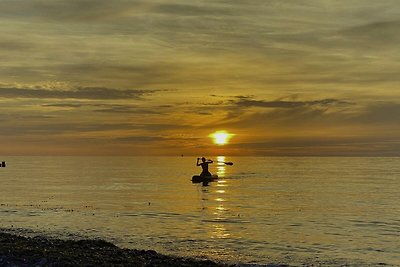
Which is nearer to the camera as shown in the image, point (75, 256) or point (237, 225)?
point (75, 256)

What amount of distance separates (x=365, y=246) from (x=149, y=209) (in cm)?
2990

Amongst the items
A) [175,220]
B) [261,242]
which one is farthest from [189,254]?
[175,220]

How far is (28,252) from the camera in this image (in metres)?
24.5

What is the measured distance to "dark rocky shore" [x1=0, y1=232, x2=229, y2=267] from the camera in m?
22.8

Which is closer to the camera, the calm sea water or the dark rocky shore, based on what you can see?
the dark rocky shore

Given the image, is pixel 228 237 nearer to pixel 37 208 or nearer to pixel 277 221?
pixel 277 221

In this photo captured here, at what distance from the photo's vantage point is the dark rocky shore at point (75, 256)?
2281 cm

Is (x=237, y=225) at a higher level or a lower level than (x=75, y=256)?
lower

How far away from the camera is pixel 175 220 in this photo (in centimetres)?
4800

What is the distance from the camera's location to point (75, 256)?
23.9 metres

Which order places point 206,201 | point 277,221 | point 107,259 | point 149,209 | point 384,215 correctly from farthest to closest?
point 206,201, point 149,209, point 384,215, point 277,221, point 107,259

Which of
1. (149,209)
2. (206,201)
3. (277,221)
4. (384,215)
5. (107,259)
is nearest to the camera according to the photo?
(107,259)

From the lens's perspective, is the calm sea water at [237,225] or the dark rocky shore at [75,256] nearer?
the dark rocky shore at [75,256]

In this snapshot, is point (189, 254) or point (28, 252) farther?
point (189, 254)
